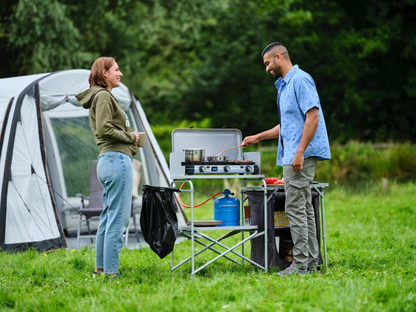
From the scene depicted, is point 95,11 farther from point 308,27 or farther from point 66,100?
point 308,27

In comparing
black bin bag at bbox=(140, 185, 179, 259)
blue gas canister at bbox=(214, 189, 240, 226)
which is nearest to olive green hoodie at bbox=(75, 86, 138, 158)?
black bin bag at bbox=(140, 185, 179, 259)

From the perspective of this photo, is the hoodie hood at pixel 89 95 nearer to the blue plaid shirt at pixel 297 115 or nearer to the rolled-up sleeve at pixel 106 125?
the rolled-up sleeve at pixel 106 125

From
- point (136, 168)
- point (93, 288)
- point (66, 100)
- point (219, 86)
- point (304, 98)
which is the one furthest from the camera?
point (219, 86)

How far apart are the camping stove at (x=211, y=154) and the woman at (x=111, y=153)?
0.38 meters

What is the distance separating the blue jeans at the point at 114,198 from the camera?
3117 millimetres

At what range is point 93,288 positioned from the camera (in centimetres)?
288

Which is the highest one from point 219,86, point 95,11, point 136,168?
point 95,11

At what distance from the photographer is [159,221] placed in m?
3.30

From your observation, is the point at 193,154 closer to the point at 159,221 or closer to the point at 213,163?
the point at 213,163

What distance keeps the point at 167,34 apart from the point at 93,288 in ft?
45.3

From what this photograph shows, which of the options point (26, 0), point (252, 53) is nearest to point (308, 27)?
point (252, 53)

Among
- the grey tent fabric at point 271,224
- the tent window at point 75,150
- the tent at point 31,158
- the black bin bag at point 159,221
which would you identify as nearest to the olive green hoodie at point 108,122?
the black bin bag at point 159,221

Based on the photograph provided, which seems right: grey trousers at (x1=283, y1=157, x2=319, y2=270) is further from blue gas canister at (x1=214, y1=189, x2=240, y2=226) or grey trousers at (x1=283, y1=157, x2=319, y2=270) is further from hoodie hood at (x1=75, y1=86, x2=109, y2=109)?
hoodie hood at (x1=75, y1=86, x2=109, y2=109)

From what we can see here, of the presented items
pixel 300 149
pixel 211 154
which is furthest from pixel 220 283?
pixel 211 154
